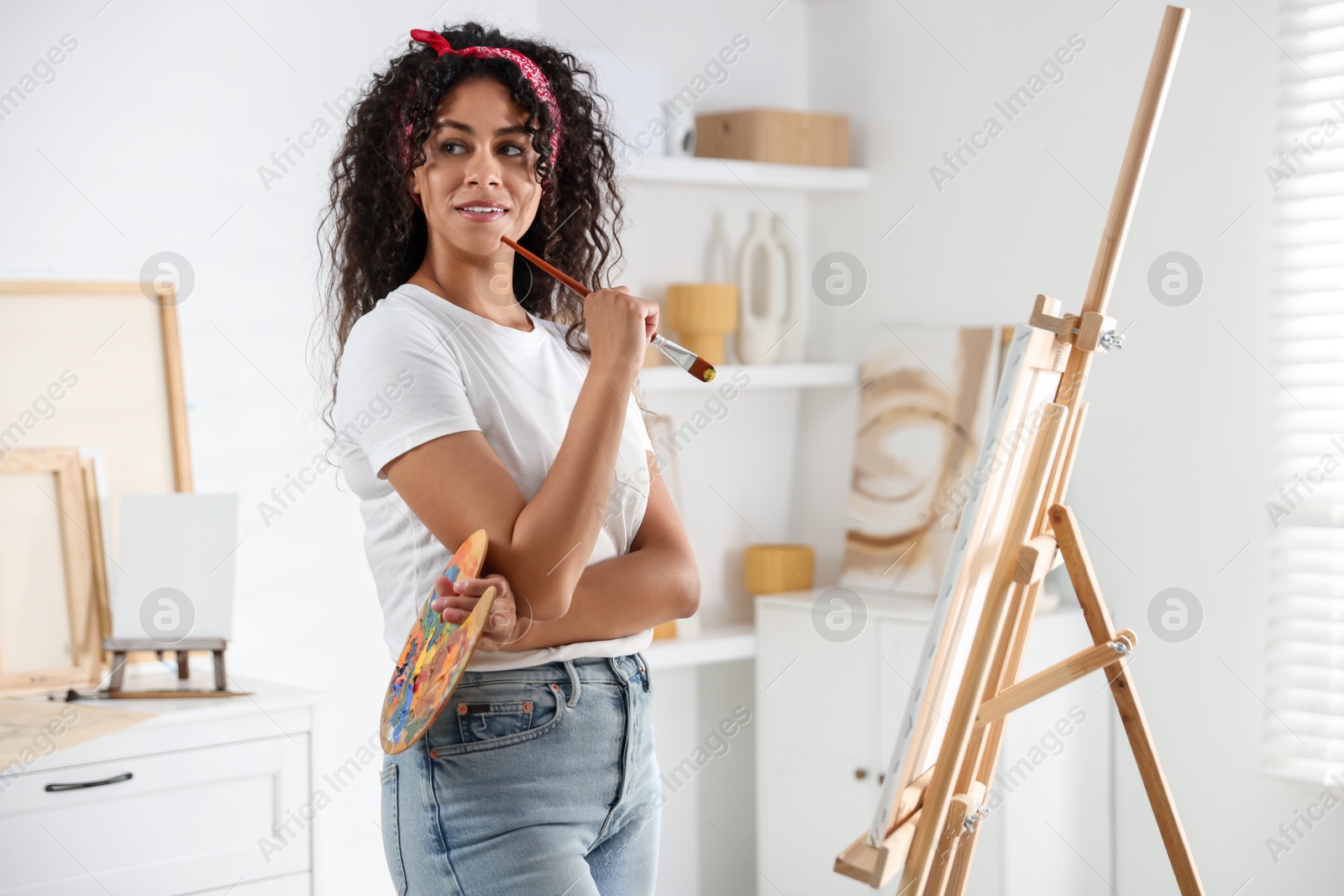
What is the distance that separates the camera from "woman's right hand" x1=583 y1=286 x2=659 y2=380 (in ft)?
3.80

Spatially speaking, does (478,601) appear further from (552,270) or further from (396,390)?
(552,270)

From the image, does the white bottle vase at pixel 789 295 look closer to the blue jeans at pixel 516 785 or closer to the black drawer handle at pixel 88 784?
the black drawer handle at pixel 88 784

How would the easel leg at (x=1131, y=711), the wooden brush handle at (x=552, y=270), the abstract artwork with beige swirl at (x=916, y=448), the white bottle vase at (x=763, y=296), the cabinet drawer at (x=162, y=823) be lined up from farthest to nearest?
the white bottle vase at (x=763, y=296)
the abstract artwork with beige swirl at (x=916, y=448)
the cabinet drawer at (x=162, y=823)
the easel leg at (x=1131, y=711)
the wooden brush handle at (x=552, y=270)

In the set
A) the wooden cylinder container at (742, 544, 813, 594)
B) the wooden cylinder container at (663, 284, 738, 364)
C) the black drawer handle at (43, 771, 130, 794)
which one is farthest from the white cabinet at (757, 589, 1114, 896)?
the black drawer handle at (43, 771, 130, 794)

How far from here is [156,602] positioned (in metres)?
2.26

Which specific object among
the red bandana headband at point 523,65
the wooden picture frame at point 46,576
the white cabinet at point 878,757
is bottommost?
the white cabinet at point 878,757

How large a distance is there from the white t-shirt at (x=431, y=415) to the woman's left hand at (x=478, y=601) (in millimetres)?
59

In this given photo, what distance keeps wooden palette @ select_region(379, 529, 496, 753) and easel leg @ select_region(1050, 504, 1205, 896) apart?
2.44ft

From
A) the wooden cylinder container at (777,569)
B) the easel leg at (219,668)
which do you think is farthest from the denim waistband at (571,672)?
the wooden cylinder container at (777,569)

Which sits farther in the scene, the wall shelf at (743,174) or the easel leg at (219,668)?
the wall shelf at (743,174)

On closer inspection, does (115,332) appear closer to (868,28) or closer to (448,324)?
(448,324)

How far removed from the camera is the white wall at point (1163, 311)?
255 cm

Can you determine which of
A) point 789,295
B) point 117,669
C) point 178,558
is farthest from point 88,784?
point 789,295

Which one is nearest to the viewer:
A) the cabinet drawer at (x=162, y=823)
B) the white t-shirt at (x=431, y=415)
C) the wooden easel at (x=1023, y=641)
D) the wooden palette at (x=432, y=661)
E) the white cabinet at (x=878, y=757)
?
the wooden palette at (x=432, y=661)
